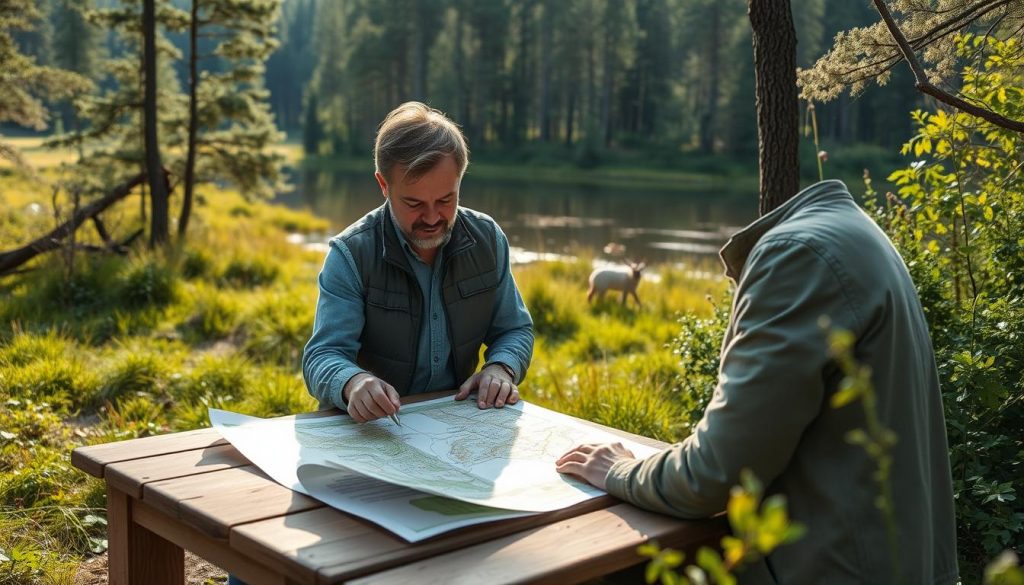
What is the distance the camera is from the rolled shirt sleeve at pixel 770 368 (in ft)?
5.43

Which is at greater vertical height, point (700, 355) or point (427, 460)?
point (427, 460)

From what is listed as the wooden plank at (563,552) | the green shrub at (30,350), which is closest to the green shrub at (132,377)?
the green shrub at (30,350)

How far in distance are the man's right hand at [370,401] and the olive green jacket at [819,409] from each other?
0.77 metres

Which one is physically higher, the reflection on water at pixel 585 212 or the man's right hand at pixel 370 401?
the man's right hand at pixel 370 401

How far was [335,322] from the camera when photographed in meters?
2.79

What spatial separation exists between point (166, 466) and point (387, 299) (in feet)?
2.98

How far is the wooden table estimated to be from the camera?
64.1 inches

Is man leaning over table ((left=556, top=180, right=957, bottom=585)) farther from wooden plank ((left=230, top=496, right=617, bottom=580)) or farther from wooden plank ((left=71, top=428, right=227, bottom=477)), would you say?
wooden plank ((left=71, top=428, right=227, bottom=477))

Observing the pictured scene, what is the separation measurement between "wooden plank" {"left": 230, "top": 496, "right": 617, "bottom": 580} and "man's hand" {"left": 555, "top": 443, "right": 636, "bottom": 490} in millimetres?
178

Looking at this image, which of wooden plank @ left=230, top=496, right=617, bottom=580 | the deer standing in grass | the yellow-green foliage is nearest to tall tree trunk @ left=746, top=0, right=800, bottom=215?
the yellow-green foliage

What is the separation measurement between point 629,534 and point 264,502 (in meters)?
0.70

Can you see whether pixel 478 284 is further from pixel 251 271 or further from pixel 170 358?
pixel 251 271

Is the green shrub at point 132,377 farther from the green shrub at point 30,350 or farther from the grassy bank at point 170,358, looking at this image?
the green shrub at point 30,350

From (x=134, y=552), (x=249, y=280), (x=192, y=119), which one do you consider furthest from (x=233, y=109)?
(x=134, y=552)
